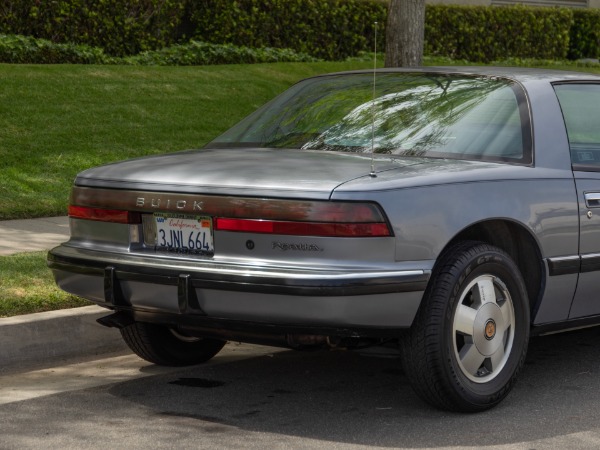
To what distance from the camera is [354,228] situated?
502 cm

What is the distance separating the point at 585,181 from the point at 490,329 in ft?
3.23

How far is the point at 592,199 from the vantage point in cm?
598

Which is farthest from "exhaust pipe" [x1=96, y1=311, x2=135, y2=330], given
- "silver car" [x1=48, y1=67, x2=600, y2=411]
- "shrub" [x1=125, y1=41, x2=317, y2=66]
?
"shrub" [x1=125, y1=41, x2=317, y2=66]

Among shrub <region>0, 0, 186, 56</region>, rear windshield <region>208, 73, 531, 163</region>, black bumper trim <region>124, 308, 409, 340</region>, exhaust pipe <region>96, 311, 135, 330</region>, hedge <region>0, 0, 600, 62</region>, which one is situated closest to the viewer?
black bumper trim <region>124, 308, 409, 340</region>

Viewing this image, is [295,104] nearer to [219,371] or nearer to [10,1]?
[219,371]

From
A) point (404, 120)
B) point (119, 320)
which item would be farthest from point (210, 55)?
point (119, 320)

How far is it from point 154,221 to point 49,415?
37.8 inches

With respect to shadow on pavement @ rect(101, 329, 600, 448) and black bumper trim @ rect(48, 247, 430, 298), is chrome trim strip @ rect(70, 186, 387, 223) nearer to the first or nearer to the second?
black bumper trim @ rect(48, 247, 430, 298)

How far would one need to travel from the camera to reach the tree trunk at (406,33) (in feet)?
40.4

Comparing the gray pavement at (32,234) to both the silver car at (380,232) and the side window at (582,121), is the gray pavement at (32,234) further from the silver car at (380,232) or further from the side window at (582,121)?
the side window at (582,121)

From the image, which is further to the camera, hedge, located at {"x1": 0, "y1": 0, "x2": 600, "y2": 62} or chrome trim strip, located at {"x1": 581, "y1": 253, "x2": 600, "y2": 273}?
hedge, located at {"x1": 0, "y1": 0, "x2": 600, "y2": 62}

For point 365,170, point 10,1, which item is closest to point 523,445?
point 365,170

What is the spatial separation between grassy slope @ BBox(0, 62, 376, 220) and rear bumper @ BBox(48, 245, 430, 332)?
5354 millimetres

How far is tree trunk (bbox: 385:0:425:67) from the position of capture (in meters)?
12.3
